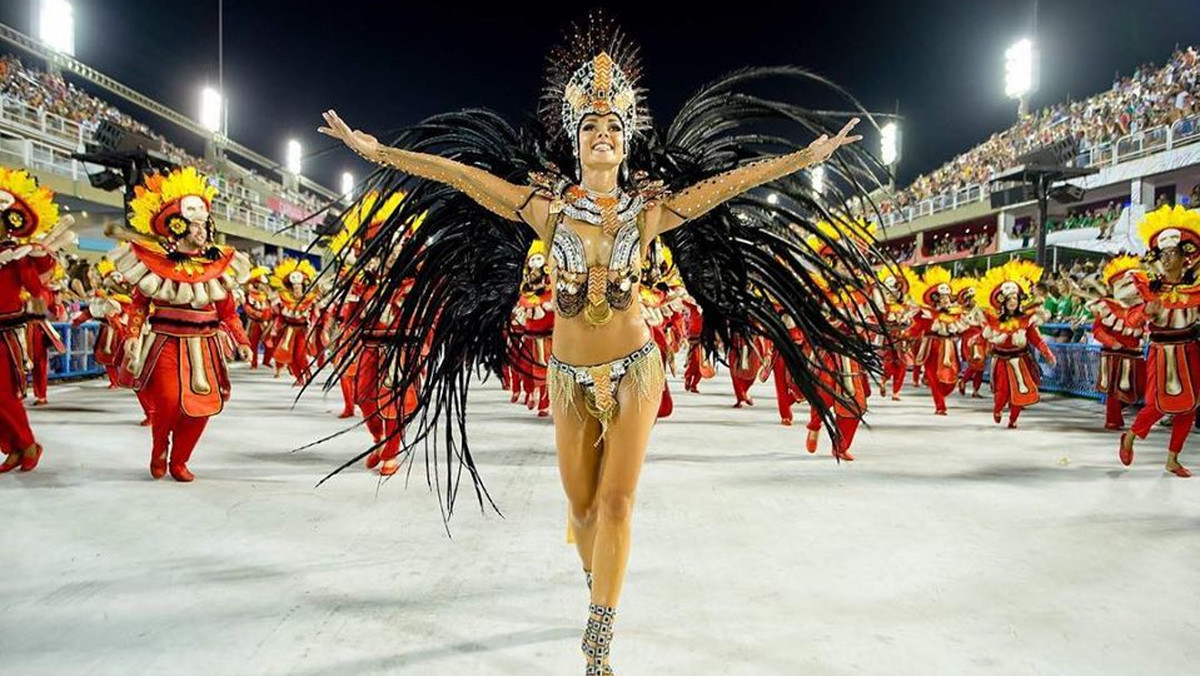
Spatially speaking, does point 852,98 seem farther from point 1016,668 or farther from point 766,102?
point 1016,668

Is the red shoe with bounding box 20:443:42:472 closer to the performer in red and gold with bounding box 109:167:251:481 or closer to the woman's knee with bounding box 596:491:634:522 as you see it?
the performer in red and gold with bounding box 109:167:251:481

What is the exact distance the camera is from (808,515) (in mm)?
4742

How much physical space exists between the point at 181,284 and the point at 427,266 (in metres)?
2.61

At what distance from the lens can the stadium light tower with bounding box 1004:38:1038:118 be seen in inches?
1089

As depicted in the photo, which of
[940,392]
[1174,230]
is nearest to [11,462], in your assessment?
[1174,230]

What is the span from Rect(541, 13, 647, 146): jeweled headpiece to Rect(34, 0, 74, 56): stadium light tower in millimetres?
30280

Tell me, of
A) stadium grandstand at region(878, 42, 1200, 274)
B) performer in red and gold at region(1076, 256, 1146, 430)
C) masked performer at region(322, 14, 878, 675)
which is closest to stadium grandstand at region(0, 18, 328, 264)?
masked performer at region(322, 14, 878, 675)

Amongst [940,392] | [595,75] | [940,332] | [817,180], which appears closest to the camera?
[595,75]

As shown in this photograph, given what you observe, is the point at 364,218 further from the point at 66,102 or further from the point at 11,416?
the point at 66,102

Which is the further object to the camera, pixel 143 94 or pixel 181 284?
pixel 143 94

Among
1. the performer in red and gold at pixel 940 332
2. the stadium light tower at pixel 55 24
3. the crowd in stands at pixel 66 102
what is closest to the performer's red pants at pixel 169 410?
the performer in red and gold at pixel 940 332

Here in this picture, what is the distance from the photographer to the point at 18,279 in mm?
5551

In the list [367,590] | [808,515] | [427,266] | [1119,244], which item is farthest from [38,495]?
[1119,244]

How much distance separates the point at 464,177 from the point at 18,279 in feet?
14.6
